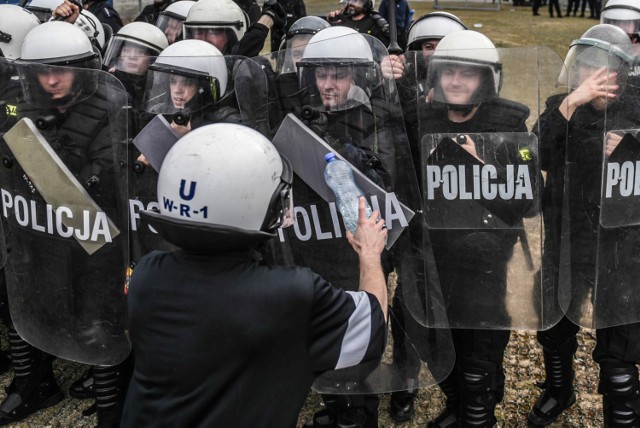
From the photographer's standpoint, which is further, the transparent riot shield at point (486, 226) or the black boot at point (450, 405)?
the black boot at point (450, 405)

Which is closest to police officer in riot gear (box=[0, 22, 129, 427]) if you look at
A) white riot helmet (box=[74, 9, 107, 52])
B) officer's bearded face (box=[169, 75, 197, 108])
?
officer's bearded face (box=[169, 75, 197, 108])

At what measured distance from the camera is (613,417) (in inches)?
117

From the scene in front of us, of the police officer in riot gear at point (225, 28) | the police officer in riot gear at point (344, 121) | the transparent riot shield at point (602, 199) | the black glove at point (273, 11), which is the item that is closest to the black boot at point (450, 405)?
the transparent riot shield at point (602, 199)

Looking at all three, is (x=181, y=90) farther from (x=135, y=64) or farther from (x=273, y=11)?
(x=273, y=11)

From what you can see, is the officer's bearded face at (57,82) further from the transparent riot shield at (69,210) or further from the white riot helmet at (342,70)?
the white riot helmet at (342,70)

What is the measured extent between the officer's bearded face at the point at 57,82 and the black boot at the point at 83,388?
1708 millimetres

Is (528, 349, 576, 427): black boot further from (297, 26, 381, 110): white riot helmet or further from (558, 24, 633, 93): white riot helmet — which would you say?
(297, 26, 381, 110): white riot helmet

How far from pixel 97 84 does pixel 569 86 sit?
1802mm

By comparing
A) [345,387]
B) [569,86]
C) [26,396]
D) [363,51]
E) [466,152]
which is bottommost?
[26,396]

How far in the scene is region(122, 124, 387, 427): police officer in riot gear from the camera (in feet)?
5.87

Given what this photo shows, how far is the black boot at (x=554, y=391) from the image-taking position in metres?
3.48

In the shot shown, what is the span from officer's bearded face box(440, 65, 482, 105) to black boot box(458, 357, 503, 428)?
1.12 metres

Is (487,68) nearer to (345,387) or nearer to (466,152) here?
(466,152)

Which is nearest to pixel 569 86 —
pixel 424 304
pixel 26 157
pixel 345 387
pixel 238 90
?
pixel 424 304
